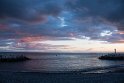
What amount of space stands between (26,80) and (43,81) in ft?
5.94

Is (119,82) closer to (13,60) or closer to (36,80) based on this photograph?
(36,80)

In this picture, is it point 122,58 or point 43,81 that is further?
point 122,58

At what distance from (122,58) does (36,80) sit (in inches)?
3819

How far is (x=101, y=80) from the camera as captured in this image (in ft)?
75.6

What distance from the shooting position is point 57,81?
75.1 feet

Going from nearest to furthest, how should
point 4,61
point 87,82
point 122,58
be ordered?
1. point 87,82
2. point 4,61
3. point 122,58

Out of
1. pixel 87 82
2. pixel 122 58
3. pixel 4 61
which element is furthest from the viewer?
pixel 122 58

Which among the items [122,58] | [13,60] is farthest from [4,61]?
[122,58]

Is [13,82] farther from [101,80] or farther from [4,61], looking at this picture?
[4,61]

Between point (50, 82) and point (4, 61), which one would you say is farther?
point (4, 61)

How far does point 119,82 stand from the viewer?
74.9 feet

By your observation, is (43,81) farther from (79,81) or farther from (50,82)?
(79,81)

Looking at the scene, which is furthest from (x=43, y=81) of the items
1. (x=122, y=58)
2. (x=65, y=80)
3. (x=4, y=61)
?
(x=122, y=58)

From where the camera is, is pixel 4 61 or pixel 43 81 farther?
pixel 4 61
